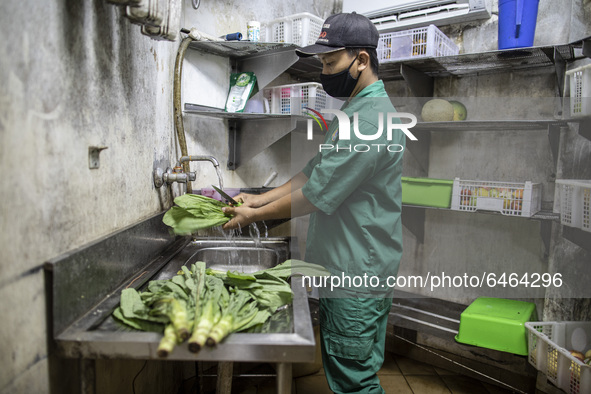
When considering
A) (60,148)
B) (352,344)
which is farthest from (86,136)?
(352,344)

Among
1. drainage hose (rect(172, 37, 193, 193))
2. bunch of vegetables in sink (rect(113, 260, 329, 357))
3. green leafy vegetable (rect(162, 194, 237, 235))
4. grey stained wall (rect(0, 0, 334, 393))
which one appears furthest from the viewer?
drainage hose (rect(172, 37, 193, 193))

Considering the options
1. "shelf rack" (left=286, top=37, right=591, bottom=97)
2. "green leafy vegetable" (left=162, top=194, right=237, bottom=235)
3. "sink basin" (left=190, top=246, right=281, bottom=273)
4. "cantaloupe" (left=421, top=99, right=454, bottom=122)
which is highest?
"shelf rack" (left=286, top=37, right=591, bottom=97)

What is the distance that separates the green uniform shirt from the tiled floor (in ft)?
3.89

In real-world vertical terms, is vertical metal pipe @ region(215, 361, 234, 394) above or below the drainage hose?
below

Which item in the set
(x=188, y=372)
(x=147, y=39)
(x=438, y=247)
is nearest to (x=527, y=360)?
(x=438, y=247)

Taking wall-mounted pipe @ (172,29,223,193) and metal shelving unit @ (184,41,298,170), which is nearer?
wall-mounted pipe @ (172,29,223,193)

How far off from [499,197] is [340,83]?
1.28 m

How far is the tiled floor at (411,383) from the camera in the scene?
8.77 feet

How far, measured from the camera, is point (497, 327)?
2.44 meters

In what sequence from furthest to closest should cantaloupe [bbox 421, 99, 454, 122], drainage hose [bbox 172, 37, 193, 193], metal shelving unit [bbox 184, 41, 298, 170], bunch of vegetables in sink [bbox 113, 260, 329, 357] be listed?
1. cantaloupe [bbox 421, 99, 454, 122]
2. metal shelving unit [bbox 184, 41, 298, 170]
3. drainage hose [bbox 172, 37, 193, 193]
4. bunch of vegetables in sink [bbox 113, 260, 329, 357]

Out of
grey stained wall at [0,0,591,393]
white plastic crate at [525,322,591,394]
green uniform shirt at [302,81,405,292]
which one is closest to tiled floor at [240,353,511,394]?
white plastic crate at [525,322,591,394]

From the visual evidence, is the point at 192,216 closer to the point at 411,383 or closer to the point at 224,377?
the point at 224,377

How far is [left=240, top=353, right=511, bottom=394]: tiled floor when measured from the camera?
267 cm

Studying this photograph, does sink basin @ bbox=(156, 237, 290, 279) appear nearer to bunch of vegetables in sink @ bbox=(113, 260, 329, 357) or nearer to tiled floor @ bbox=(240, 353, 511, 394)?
bunch of vegetables in sink @ bbox=(113, 260, 329, 357)
